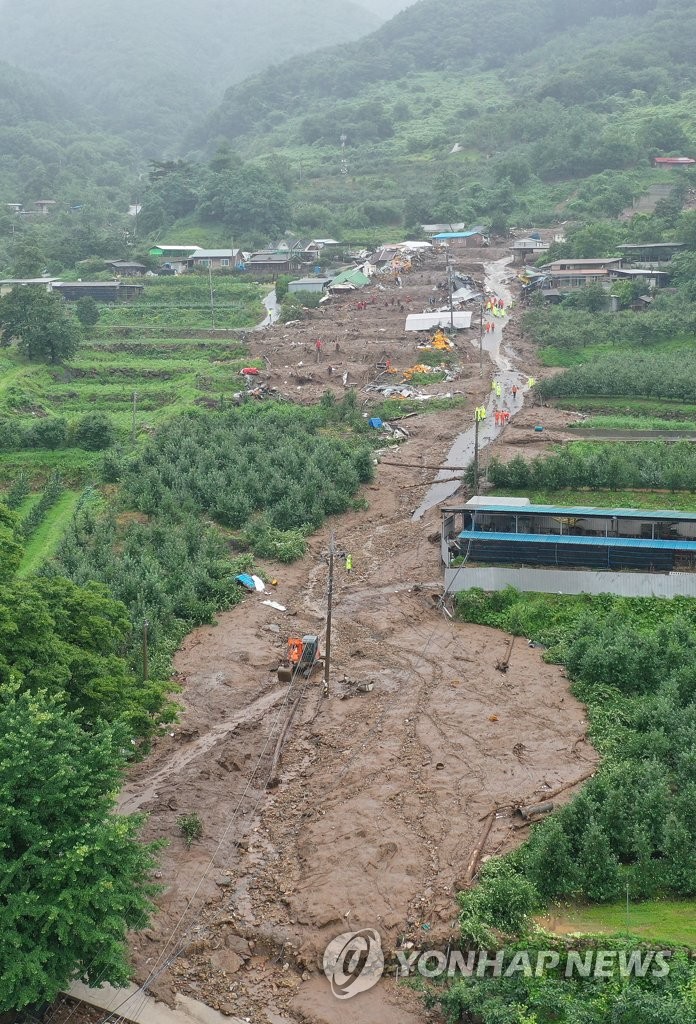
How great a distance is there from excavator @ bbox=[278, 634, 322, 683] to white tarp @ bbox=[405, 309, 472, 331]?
32.9 metres

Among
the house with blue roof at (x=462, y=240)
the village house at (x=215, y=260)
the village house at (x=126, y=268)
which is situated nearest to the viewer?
the village house at (x=126, y=268)

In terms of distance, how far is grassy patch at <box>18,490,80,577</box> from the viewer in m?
29.5

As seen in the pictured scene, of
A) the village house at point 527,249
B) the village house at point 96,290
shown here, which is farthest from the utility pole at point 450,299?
the village house at point 96,290

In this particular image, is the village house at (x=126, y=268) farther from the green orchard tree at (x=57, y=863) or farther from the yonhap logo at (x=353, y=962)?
the yonhap logo at (x=353, y=962)

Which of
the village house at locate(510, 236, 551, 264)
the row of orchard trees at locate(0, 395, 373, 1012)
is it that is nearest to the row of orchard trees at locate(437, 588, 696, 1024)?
the row of orchard trees at locate(0, 395, 373, 1012)

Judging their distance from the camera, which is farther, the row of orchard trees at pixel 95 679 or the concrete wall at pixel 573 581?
the concrete wall at pixel 573 581

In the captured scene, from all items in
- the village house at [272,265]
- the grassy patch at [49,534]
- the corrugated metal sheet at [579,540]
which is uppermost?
the village house at [272,265]

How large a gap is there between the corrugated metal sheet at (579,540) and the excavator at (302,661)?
562 cm

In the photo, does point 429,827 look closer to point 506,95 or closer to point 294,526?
point 294,526

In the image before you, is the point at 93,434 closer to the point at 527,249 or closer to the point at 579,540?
the point at 579,540

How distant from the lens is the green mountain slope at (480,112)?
8262cm

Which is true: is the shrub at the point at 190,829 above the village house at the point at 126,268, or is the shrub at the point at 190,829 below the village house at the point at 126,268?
below

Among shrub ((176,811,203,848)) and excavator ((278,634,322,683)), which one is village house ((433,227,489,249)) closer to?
excavator ((278,634,322,683))

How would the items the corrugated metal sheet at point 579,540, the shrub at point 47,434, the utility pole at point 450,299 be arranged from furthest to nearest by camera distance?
the utility pole at point 450,299 < the shrub at point 47,434 < the corrugated metal sheet at point 579,540
